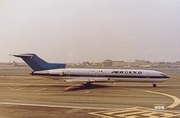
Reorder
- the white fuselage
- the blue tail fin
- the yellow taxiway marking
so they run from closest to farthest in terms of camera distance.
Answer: the yellow taxiway marking < the white fuselage < the blue tail fin

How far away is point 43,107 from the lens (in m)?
18.5

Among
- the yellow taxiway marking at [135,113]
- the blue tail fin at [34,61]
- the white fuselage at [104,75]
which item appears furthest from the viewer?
the blue tail fin at [34,61]

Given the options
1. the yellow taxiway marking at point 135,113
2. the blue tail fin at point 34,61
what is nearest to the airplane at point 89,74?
the blue tail fin at point 34,61

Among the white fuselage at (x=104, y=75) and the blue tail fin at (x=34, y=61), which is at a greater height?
the blue tail fin at (x=34, y=61)

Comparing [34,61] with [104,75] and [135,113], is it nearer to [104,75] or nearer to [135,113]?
[104,75]

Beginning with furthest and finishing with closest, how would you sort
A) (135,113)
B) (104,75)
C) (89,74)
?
(89,74)
(104,75)
(135,113)

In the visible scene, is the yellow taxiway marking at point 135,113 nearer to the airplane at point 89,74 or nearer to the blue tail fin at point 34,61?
the airplane at point 89,74

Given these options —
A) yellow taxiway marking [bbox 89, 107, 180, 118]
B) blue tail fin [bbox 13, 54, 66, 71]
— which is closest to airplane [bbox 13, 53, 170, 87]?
blue tail fin [bbox 13, 54, 66, 71]

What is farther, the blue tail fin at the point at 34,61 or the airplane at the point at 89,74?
the blue tail fin at the point at 34,61

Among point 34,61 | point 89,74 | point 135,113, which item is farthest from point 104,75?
point 135,113

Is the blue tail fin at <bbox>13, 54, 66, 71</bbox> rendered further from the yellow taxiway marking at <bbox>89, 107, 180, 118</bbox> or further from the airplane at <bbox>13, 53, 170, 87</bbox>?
the yellow taxiway marking at <bbox>89, 107, 180, 118</bbox>

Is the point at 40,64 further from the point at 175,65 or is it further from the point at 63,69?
the point at 175,65

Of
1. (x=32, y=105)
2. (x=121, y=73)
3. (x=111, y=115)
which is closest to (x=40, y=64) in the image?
(x=121, y=73)

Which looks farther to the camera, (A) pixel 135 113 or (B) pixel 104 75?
(B) pixel 104 75
